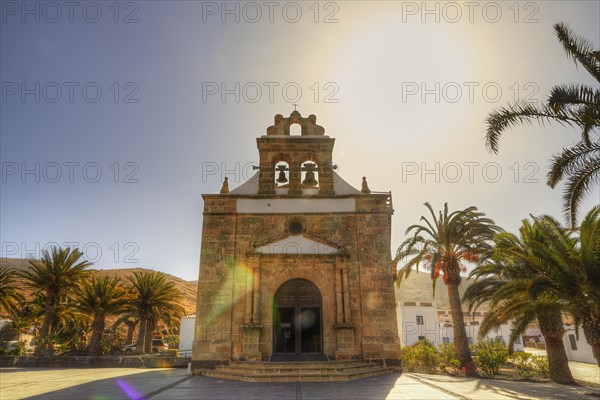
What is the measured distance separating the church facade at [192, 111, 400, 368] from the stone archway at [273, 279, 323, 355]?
0.04 m

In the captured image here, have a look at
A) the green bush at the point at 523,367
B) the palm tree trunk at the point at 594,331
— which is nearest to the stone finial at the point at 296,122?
the palm tree trunk at the point at 594,331

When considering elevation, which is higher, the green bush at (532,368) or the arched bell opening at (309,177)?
the arched bell opening at (309,177)

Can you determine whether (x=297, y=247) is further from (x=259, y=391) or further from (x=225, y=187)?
(x=259, y=391)

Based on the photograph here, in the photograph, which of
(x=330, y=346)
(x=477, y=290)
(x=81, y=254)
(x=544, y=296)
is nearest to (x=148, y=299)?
(x=81, y=254)

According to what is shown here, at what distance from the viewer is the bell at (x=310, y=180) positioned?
15641mm

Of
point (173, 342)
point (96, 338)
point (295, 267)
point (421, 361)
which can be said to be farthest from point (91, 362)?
point (421, 361)

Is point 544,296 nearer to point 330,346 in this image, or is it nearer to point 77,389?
point 330,346

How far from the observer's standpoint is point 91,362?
18828mm

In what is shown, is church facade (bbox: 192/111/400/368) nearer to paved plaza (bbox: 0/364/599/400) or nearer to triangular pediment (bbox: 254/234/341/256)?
triangular pediment (bbox: 254/234/341/256)

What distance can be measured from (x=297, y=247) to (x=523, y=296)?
7625 mm

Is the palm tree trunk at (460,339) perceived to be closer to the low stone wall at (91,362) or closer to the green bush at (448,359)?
the green bush at (448,359)

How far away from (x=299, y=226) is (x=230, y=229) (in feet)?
8.82

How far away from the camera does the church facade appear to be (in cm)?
1308

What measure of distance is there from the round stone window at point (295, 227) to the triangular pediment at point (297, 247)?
0.33 m
